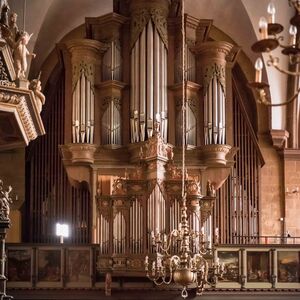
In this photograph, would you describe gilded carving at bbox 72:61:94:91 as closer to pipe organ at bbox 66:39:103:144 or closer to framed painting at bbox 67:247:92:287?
pipe organ at bbox 66:39:103:144

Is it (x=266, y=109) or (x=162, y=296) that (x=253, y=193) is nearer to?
(x=266, y=109)

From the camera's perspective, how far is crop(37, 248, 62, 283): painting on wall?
22.9 meters

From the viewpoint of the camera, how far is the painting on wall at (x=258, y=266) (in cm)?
2294

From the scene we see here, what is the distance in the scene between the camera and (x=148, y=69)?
2380 cm

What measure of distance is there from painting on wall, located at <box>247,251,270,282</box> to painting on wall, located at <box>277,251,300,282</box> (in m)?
0.29

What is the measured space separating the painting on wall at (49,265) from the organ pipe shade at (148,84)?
3.42 metres

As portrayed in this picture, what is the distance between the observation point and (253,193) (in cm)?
2577

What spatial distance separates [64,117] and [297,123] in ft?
21.2

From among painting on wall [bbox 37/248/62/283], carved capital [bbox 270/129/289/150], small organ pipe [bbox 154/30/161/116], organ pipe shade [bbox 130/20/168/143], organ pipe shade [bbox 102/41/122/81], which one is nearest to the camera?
painting on wall [bbox 37/248/62/283]

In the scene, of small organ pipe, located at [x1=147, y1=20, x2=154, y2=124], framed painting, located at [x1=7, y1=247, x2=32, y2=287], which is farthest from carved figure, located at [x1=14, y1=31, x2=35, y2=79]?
framed painting, located at [x1=7, y1=247, x2=32, y2=287]

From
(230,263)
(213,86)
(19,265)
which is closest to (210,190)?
(230,263)

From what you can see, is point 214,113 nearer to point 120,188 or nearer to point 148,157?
point 148,157

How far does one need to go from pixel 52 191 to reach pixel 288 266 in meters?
6.63

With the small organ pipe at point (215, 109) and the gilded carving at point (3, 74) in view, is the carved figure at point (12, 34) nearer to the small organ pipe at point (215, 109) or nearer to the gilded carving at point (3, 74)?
the gilded carving at point (3, 74)
